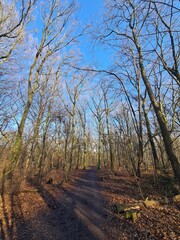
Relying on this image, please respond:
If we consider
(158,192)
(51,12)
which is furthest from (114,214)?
(51,12)

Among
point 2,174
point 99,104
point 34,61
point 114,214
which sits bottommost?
point 114,214

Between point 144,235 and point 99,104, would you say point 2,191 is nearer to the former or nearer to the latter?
point 144,235

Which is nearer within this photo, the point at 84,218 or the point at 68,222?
the point at 68,222

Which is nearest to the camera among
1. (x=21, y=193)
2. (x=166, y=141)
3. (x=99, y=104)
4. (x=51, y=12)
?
(x=166, y=141)

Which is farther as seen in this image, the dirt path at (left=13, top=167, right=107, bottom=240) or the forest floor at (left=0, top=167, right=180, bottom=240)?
the dirt path at (left=13, top=167, right=107, bottom=240)

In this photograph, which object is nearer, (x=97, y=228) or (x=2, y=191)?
(x=97, y=228)

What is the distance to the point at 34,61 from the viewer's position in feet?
35.9

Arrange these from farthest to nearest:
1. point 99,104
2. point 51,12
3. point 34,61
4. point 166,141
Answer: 1. point 99,104
2. point 51,12
3. point 34,61
4. point 166,141

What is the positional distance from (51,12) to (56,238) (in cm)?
1382

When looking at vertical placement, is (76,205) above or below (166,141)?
below

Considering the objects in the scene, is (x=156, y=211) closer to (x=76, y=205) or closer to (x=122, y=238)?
(x=122, y=238)

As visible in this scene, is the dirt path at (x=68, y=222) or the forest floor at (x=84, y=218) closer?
the forest floor at (x=84, y=218)

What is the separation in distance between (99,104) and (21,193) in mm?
17261

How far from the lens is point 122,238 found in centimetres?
393
